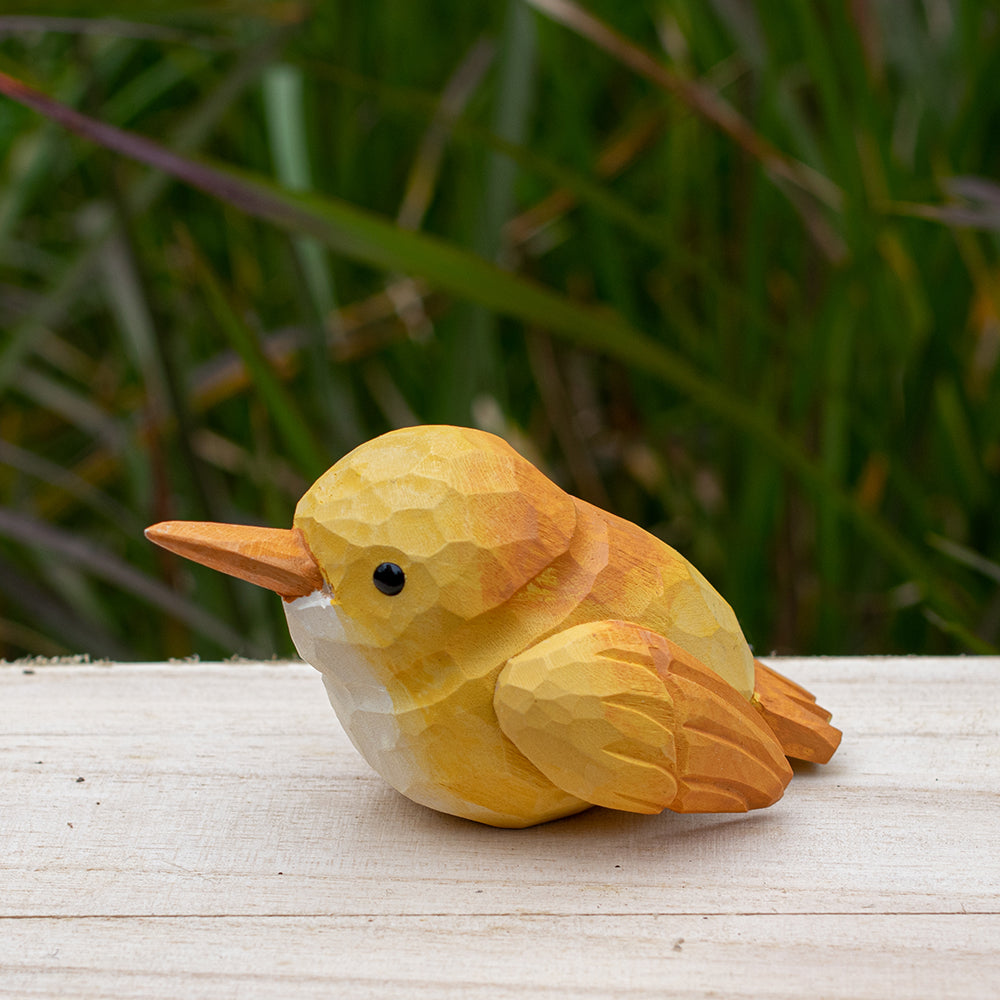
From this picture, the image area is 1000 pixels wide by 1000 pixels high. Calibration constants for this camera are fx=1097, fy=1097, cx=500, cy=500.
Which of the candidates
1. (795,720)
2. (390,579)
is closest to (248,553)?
(390,579)

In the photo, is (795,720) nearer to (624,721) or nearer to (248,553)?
(624,721)

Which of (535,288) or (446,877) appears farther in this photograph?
(535,288)

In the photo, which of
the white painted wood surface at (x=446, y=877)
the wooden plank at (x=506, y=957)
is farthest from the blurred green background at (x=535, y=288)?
the wooden plank at (x=506, y=957)

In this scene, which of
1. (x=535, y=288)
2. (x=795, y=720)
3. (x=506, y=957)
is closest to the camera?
(x=506, y=957)

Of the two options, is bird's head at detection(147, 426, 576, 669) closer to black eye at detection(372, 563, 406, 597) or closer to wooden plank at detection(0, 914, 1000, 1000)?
black eye at detection(372, 563, 406, 597)

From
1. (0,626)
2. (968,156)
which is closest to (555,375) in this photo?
(968,156)

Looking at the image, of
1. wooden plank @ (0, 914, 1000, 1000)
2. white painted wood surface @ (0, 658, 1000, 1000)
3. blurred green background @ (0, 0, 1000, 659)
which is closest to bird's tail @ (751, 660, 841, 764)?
white painted wood surface @ (0, 658, 1000, 1000)

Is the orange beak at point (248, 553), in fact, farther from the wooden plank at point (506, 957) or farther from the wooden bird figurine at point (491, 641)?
the wooden plank at point (506, 957)
